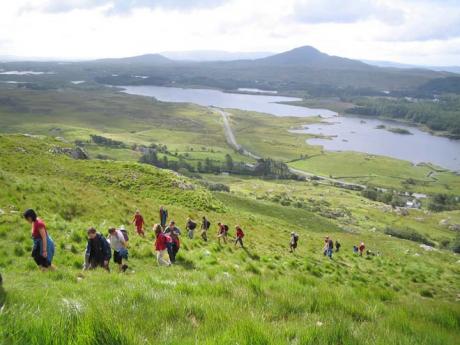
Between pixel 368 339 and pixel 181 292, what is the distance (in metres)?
3.90

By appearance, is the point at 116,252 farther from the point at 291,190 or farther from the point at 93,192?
the point at 291,190

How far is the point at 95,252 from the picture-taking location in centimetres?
1328

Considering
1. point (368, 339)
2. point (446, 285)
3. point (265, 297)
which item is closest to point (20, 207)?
point (265, 297)

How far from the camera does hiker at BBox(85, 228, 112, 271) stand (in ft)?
43.0

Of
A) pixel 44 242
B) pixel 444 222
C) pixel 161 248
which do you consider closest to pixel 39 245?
pixel 44 242

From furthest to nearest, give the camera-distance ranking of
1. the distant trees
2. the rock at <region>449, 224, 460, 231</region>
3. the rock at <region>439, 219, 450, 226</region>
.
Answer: the distant trees, the rock at <region>439, 219, 450, 226</region>, the rock at <region>449, 224, 460, 231</region>

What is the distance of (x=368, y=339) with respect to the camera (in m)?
5.10

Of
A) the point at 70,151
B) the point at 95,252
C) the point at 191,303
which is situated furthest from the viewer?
the point at 70,151

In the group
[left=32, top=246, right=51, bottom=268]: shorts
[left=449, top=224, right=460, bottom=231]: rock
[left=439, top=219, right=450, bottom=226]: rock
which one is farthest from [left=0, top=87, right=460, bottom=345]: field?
[left=439, top=219, right=450, bottom=226]: rock

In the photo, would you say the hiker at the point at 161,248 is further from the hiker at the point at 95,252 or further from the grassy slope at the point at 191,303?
the hiker at the point at 95,252

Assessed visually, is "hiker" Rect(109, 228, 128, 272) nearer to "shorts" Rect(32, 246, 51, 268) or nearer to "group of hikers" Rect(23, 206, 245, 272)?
"group of hikers" Rect(23, 206, 245, 272)

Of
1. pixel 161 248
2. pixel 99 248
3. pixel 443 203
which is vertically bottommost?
pixel 443 203

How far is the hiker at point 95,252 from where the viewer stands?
13102 mm

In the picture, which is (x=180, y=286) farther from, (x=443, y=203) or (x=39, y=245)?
(x=443, y=203)
